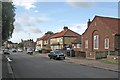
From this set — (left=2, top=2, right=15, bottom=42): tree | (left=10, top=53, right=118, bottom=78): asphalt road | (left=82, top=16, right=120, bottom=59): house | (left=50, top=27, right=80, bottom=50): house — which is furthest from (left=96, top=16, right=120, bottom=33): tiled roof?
(left=50, top=27, right=80, bottom=50): house

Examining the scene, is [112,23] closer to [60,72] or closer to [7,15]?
[7,15]

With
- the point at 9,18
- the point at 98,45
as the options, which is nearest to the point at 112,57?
the point at 9,18

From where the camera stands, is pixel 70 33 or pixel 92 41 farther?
pixel 70 33

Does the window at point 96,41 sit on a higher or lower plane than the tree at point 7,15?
lower

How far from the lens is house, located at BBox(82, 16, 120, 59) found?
51.3 m

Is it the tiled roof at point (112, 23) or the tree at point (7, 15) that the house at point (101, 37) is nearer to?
the tiled roof at point (112, 23)

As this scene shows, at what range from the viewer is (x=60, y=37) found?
104875 mm

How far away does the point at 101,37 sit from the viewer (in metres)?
56.8

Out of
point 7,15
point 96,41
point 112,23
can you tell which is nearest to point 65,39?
point 96,41

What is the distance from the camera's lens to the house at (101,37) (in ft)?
168

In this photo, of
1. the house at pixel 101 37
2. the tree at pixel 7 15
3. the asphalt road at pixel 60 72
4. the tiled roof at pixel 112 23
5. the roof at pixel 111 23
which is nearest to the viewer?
the asphalt road at pixel 60 72

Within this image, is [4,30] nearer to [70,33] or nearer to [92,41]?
[92,41]

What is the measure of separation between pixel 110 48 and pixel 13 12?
1946cm

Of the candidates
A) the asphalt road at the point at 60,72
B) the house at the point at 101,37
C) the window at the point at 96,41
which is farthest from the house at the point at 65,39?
the asphalt road at the point at 60,72
